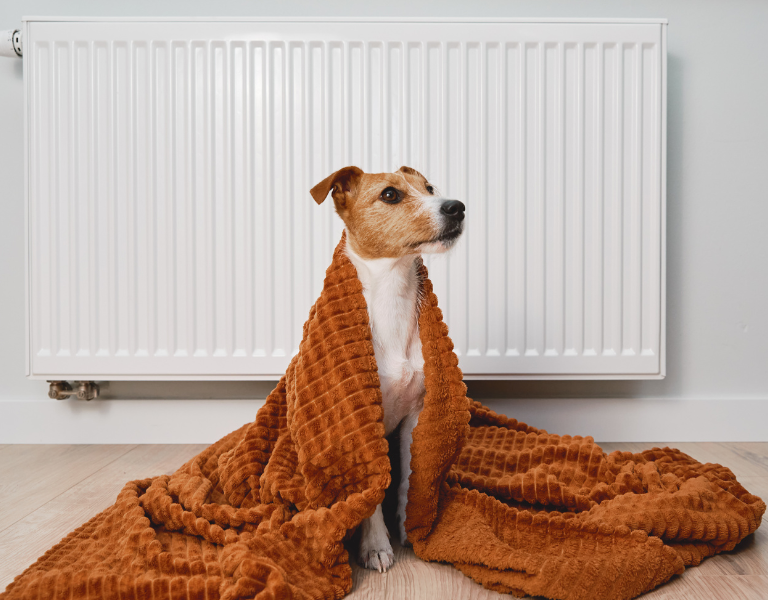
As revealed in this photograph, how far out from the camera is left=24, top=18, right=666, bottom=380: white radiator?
1.32 m

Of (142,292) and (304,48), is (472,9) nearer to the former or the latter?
(304,48)

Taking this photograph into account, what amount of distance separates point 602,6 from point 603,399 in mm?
1094

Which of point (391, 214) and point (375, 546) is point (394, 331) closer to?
point (391, 214)

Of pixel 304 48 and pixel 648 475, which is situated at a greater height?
pixel 304 48

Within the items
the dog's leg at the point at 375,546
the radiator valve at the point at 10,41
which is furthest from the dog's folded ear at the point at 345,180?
the radiator valve at the point at 10,41

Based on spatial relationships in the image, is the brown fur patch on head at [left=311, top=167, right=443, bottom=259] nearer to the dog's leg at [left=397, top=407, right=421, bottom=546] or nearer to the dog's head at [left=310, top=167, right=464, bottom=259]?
the dog's head at [left=310, top=167, right=464, bottom=259]

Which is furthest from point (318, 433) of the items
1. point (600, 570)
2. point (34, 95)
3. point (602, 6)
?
point (602, 6)

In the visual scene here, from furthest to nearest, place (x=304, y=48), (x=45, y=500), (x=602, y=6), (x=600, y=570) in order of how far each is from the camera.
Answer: (x=602, y=6), (x=304, y=48), (x=45, y=500), (x=600, y=570)

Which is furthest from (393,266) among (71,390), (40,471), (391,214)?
(71,390)

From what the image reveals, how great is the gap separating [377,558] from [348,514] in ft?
0.36

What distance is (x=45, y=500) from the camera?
3.40ft

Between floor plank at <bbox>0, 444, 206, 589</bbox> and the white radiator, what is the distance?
215mm

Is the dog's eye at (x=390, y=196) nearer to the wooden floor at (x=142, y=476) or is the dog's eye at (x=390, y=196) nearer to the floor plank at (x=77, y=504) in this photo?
the wooden floor at (x=142, y=476)

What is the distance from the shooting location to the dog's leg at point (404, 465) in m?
0.83
